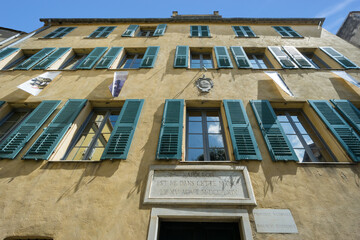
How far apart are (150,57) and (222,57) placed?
8.55ft

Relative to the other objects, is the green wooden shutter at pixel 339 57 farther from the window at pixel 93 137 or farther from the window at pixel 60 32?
the window at pixel 60 32

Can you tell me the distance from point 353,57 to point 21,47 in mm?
13024

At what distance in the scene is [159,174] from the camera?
11.1 ft

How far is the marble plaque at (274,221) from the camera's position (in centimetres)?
272

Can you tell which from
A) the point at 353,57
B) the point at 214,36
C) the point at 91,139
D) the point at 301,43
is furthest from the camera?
the point at 214,36

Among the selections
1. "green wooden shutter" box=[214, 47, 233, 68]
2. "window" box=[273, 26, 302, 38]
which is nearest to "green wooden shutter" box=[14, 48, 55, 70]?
"green wooden shutter" box=[214, 47, 233, 68]

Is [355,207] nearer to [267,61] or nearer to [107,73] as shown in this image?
[267,61]

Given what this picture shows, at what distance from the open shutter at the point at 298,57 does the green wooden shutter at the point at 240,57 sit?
1.69 m

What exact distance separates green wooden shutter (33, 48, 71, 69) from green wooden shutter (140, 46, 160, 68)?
323 centimetres

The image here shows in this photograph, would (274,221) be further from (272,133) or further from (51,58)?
(51,58)

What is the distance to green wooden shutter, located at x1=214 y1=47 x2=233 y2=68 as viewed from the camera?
5954 mm

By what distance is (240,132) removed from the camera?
3922 mm

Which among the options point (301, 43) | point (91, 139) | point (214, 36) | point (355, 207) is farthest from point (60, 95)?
point (301, 43)

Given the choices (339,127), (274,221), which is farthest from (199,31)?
(274,221)
